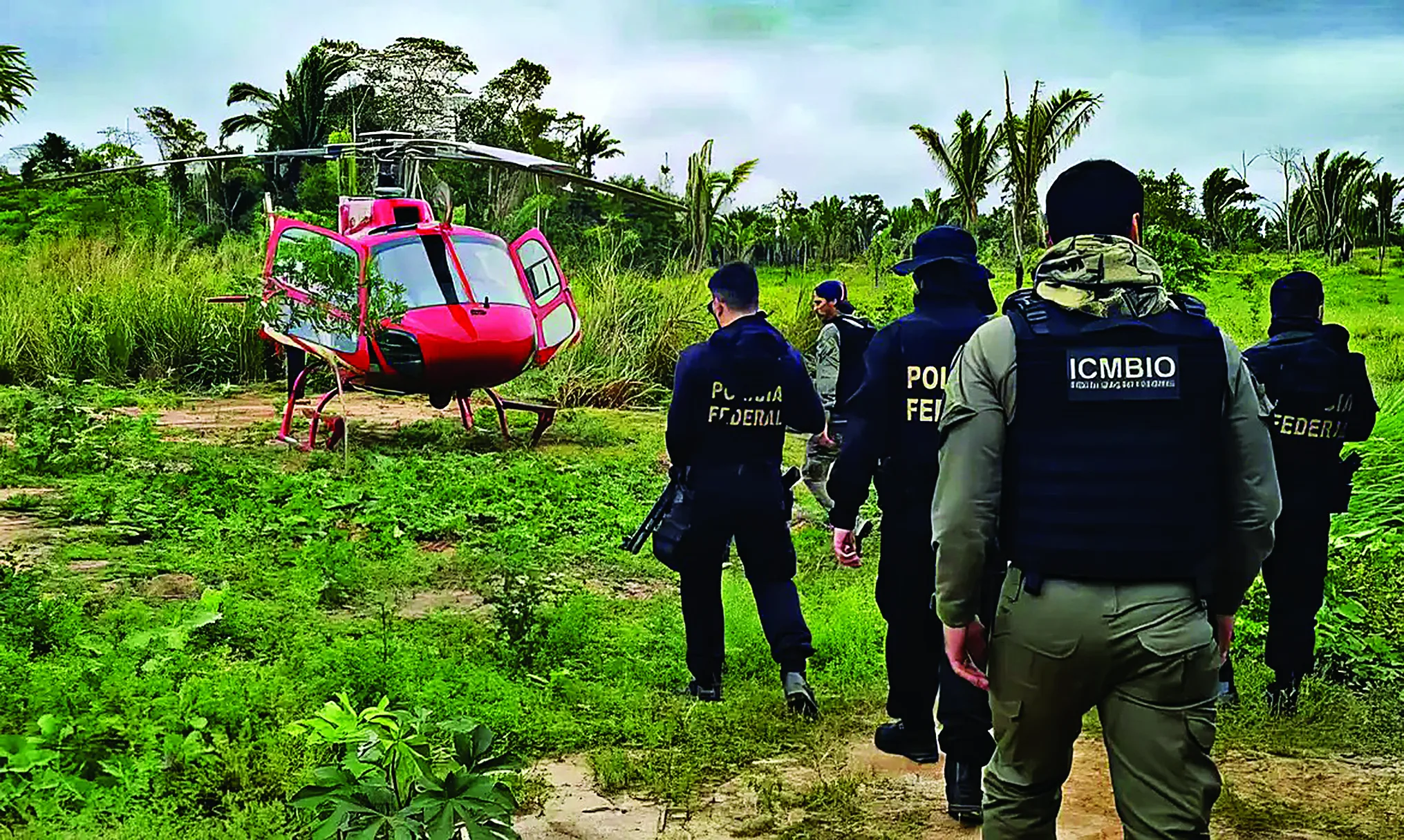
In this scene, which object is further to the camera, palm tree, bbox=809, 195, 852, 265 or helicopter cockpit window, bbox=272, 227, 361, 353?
palm tree, bbox=809, 195, 852, 265

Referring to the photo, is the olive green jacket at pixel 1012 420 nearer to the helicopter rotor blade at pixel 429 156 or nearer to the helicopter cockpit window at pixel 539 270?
the helicopter rotor blade at pixel 429 156

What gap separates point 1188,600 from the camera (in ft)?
8.32

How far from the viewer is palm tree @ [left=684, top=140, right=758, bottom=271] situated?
23000mm

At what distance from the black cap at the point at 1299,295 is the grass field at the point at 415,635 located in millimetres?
1572

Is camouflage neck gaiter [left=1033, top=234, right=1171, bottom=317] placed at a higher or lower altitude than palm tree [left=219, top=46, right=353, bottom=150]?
lower

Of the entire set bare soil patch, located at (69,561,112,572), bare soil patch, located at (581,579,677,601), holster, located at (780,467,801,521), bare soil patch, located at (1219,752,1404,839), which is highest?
holster, located at (780,467,801,521)

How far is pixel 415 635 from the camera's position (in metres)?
5.39

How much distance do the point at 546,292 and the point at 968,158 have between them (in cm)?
1290

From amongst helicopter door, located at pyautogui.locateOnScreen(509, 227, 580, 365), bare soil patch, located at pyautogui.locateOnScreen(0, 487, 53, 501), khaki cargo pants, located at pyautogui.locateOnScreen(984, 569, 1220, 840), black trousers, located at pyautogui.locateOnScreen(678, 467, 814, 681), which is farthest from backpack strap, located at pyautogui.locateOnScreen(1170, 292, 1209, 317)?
helicopter door, located at pyautogui.locateOnScreen(509, 227, 580, 365)

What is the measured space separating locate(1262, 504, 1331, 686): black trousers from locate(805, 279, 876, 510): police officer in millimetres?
2517

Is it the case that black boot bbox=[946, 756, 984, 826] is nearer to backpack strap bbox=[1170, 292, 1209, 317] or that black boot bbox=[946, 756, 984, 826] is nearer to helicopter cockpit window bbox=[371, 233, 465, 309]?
backpack strap bbox=[1170, 292, 1209, 317]

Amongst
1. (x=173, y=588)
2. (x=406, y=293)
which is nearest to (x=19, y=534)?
(x=173, y=588)

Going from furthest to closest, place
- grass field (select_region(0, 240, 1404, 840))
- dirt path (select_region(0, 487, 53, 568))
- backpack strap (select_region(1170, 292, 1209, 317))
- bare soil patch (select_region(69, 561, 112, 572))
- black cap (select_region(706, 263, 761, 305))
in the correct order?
dirt path (select_region(0, 487, 53, 568))
bare soil patch (select_region(69, 561, 112, 572))
black cap (select_region(706, 263, 761, 305))
grass field (select_region(0, 240, 1404, 840))
backpack strap (select_region(1170, 292, 1209, 317))

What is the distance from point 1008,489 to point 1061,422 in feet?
0.65
